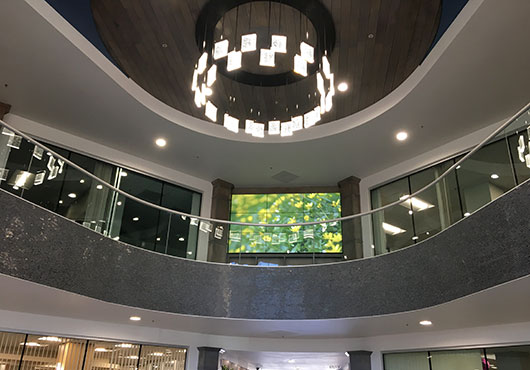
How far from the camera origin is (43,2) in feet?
23.3

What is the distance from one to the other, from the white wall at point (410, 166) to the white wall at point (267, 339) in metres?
2.66

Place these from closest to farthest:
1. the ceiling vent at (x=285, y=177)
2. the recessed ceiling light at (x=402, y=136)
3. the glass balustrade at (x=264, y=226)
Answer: the glass balustrade at (x=264, y=226) < the recessed ceiling light at (x=402, y=136) < the ceiling vent at (x=285, y=177)

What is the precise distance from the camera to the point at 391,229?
29.1ft

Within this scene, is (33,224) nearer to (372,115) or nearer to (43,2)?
(43,2)

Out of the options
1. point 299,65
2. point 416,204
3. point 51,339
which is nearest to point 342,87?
point 299,65

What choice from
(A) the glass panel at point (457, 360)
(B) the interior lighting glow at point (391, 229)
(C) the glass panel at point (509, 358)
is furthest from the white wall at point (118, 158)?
(C) the glass panel at point (509, 358)

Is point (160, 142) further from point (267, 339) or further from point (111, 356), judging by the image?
point (267, 339)

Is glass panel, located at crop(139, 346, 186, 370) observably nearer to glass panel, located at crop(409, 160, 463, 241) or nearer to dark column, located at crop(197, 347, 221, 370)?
dark column, located at crop(197, 347, 221, 370)

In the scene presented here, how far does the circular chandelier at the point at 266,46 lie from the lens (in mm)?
6855

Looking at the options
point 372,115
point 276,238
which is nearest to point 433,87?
point 372,115

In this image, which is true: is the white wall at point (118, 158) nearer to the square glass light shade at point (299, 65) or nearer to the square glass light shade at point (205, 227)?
the square glass light shade at point (205, 227)

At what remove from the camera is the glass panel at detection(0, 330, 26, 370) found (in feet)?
27.8

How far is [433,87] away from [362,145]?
2.65 metres

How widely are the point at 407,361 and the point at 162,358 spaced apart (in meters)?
5.65
